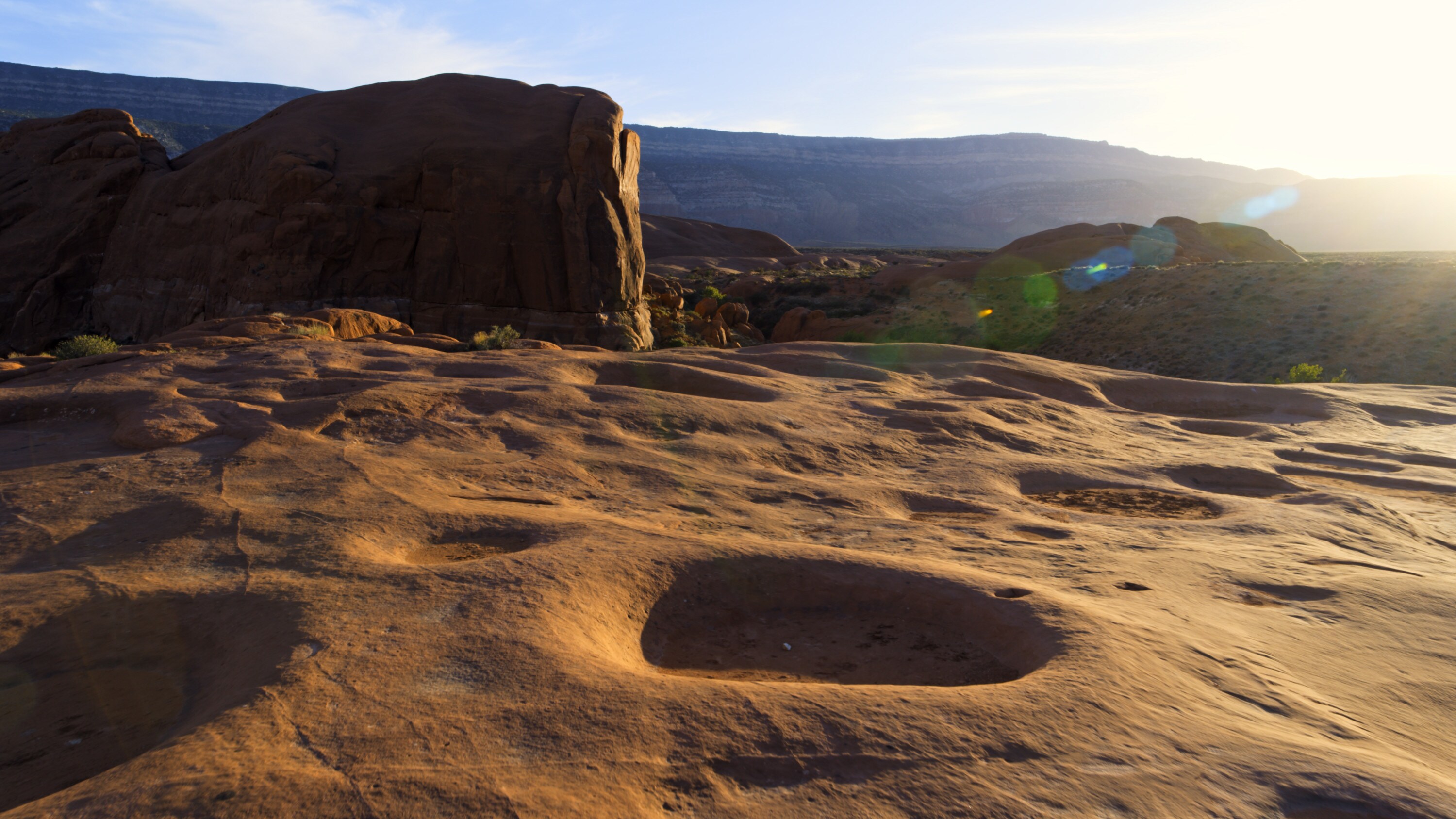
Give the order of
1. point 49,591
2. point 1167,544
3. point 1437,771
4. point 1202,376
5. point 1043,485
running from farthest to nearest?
point 1202,376 < point 1043,485 < point 1167,544 < point 49,591 < point 1437,771

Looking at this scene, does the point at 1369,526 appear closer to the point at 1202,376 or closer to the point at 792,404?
the point at 792,404

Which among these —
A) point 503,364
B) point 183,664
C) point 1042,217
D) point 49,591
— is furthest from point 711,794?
point 1042,217

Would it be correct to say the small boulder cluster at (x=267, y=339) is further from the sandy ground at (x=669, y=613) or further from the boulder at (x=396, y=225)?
the boulder at (x=396, y=225)

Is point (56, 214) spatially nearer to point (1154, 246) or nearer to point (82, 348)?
point (82, 348)

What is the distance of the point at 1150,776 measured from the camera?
8.35ft

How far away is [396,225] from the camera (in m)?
19.9

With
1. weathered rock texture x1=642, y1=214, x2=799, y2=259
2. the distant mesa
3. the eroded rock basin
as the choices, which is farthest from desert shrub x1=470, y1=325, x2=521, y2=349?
weathered rock texture x1=642, y1=214, x2=799, y2=259

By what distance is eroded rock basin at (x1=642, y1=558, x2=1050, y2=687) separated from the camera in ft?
12.3

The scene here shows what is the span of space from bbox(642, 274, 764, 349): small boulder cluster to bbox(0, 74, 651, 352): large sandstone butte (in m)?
3.83

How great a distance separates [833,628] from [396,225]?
18685 mm

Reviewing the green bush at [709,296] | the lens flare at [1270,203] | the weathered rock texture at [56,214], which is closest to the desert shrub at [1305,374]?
the green bush at [709,296]

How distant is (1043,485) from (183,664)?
6350mm

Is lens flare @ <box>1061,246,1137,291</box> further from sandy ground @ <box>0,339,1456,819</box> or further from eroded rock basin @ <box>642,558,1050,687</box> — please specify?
eroded rock basin @ <box>642,558,1050,687</box>

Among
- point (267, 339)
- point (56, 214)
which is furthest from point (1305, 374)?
point (56, 214)
